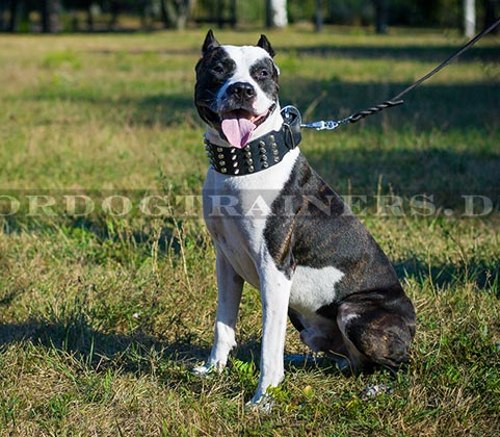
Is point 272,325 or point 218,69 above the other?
point 218,69

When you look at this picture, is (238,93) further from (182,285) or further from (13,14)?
(13,14)

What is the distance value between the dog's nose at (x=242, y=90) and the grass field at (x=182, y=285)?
4.15 feet

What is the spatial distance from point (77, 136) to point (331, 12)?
42951 millimetres

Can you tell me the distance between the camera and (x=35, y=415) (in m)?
4.03

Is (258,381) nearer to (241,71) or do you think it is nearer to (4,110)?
(241,71)

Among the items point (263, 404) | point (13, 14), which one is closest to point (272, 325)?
point (263, 404)

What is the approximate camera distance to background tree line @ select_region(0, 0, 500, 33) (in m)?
41.8

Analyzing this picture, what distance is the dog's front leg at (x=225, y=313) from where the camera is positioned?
14.7 feet

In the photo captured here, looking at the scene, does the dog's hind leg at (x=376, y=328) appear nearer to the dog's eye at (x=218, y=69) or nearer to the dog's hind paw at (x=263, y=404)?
the dog's hind paw at (x=263, y=404)

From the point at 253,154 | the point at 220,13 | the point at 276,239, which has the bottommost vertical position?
the point at 276,239

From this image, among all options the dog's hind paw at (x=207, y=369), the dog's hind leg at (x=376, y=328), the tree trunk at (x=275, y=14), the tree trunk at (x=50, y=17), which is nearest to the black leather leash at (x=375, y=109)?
the dog's hind leg at (x=376, y=328)

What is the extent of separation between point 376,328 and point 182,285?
1514mm

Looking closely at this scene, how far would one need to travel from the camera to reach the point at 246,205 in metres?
4.07

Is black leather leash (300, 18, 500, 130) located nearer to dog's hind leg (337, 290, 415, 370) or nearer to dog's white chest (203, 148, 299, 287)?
dog's white chest (203, 148, 299, 287)
